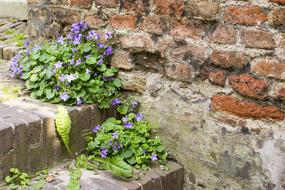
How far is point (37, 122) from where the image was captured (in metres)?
2.27

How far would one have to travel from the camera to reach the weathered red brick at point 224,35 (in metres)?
2.30

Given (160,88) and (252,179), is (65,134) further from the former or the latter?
(252,179)

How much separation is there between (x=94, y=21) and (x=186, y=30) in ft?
2.22

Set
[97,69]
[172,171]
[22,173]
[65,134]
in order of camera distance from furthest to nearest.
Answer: [97,69] → [172,171] → [65,134] → [22,173]

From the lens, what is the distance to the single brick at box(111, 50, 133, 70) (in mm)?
2746

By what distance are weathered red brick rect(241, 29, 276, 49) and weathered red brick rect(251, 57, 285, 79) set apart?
0.07 meters

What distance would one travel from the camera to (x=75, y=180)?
2.24m

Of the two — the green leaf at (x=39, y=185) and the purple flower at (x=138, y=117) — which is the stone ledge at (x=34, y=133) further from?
the purple flower at (x=138, y=117)

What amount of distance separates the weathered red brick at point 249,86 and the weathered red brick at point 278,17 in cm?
30

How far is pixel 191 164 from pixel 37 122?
91cm

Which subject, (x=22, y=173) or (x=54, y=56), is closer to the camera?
(x=22, y=173)

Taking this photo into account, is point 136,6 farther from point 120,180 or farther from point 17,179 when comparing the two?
point 17,179

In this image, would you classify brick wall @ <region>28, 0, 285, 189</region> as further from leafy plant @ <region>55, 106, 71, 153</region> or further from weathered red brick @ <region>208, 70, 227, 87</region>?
leafy plant @ <region>55, 106, 71, 153</region>

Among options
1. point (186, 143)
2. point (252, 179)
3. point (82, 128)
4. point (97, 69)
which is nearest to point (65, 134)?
point (82, 128)
